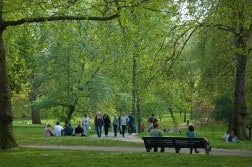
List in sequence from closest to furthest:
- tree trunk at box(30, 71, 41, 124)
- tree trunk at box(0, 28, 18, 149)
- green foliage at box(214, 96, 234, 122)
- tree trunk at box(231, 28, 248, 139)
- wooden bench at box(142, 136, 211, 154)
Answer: wooden bench at box(142, 136, 211, 154), tree trunk at box(0, 28, 18, 149), tree trunk at box(231, 28, 248, 139), green foliage at box(214, 96, 234, 122), tree trunk at box(30, 71, 41, 124)

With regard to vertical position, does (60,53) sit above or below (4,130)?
above

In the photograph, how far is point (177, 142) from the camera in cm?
1625

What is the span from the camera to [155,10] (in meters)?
15.7

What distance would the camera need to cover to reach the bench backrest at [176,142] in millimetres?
15758

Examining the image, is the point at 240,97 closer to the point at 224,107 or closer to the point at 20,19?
the point at 224,107

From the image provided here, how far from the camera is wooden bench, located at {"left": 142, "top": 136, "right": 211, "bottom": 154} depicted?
15.8m

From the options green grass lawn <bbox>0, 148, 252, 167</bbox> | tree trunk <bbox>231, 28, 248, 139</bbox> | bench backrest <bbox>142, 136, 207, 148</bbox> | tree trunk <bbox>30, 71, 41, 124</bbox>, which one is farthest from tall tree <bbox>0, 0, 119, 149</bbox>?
tree trunk <bbox>30, 71, 41, 124</bbox>

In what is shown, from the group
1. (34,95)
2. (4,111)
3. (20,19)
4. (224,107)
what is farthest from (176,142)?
(34,95)

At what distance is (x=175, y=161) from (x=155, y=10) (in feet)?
18.5

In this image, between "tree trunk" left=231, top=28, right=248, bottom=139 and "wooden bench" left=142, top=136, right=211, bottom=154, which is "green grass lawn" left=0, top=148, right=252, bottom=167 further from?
"tree trunk" left=231, top=28, right=248, bottom=139

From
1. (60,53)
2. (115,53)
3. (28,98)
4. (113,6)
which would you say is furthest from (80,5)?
(28,98)

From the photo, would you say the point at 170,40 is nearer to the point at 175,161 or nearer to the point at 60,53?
the point at 175,161

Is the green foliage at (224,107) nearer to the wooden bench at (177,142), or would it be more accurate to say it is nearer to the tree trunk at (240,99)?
the tree trunk at (240,99)

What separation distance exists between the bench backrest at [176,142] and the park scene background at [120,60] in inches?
64.2
